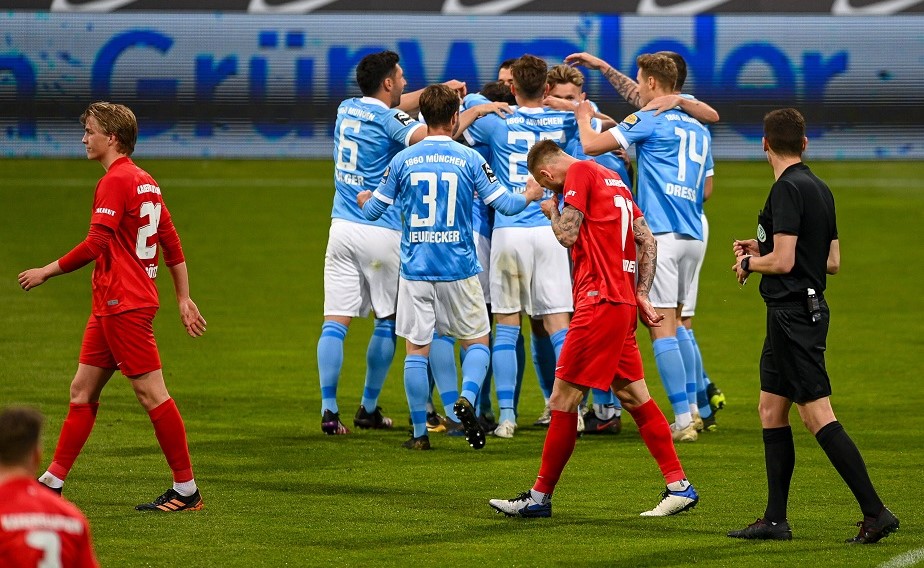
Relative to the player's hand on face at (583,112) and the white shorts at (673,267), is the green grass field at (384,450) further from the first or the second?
the player's hand on face at (583,112)

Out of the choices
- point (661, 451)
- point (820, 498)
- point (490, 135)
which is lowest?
point (820, 498)

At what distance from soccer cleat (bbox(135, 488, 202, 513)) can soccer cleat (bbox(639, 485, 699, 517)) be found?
2279 mm

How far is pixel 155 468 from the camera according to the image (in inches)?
322

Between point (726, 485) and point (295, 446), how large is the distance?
285cm

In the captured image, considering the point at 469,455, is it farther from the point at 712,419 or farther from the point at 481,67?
the point at 481,67

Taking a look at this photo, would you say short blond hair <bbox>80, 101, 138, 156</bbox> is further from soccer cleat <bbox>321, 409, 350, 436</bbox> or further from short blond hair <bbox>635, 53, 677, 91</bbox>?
short blond hair <bbox>635, 53, 677, 91</bbox>

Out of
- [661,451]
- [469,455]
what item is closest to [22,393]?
[469,455]

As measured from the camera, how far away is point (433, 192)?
8.61 meters

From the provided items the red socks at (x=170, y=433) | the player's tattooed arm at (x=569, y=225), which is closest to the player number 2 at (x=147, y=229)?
the red socks at (x=170, y=433)

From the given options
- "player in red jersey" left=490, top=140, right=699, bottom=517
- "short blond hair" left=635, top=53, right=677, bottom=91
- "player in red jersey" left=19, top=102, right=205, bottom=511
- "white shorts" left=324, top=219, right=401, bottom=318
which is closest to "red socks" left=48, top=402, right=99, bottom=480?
"player in red jersey" left=19, top=102, right=205, bottom=511

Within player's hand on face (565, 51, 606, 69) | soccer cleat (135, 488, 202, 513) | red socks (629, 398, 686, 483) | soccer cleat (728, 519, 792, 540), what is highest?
player's hand on face (565, 51, 606, 69)

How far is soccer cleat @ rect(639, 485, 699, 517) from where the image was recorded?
676 cm

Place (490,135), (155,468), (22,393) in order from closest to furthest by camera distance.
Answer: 1. (155,468)
2. (490,135)
3. (22,393)

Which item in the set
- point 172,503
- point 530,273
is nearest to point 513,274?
point 530,273
